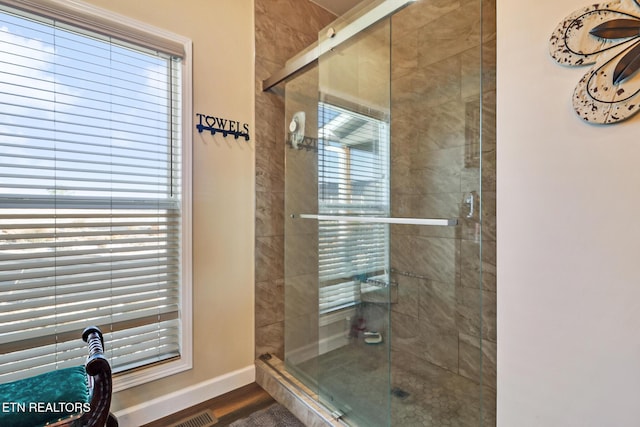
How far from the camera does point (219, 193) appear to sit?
6.37 feet

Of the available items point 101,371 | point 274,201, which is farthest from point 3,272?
point 274,201

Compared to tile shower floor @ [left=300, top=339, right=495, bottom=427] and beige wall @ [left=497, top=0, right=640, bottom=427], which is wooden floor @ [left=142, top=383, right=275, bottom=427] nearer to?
tile shower floor @ [left=300, top=339, right=495, bottom=427]

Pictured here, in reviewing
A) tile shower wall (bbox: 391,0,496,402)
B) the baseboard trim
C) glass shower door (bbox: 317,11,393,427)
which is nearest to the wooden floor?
the baseboard trim

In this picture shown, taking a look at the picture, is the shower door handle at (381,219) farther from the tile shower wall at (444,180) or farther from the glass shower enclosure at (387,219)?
the tile shower wall at (444,180)

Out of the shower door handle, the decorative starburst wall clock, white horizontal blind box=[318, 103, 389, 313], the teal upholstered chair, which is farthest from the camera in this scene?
white horizontal blind box=[318, 103, 389, 313]

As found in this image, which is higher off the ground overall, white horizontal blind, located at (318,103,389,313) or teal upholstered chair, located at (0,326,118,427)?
white horizontal blind, located at (318,103,389,313)

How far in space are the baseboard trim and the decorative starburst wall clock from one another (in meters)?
2.26

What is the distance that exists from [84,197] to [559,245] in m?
2.02

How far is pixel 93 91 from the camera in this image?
4.96 ft

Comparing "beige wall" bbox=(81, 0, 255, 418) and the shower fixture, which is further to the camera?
the shower fixture

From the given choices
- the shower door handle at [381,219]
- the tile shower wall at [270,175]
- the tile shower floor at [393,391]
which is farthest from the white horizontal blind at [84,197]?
the tile shower floor at [393,391]

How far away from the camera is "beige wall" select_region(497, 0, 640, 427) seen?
2.36 feet

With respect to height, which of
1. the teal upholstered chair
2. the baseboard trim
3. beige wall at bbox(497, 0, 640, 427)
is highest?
beige wall at bbox(497, 0, 640, 427)

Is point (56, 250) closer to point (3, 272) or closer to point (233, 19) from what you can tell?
point (3, 272)
